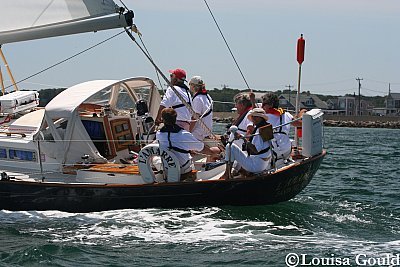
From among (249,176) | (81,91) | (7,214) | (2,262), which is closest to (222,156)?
(249,176)

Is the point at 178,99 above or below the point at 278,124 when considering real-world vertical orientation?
above

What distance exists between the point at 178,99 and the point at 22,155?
2.56 m

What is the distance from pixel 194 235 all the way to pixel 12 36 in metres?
4.45

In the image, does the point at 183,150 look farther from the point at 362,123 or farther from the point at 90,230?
the point at 362,123

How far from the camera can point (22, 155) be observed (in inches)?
475

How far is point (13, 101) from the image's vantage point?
517 inches

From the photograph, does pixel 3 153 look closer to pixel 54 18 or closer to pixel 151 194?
pixel 54 18

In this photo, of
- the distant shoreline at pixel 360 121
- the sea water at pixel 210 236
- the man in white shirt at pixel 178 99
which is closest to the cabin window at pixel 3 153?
the sea water at pixel 210 236

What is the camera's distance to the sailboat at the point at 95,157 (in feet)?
35.4

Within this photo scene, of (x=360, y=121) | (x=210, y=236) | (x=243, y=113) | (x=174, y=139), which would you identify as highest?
(x=243, y=113)

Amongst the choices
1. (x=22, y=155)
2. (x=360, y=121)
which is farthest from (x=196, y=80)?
(x=360, y=121)

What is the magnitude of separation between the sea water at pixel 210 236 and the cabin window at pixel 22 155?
100 cm

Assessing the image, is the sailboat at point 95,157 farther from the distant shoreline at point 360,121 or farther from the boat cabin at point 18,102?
the distant shoreline at point 360,121

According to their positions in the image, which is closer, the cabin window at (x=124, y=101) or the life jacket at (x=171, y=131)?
the life jacket at (x=171, y=131)
